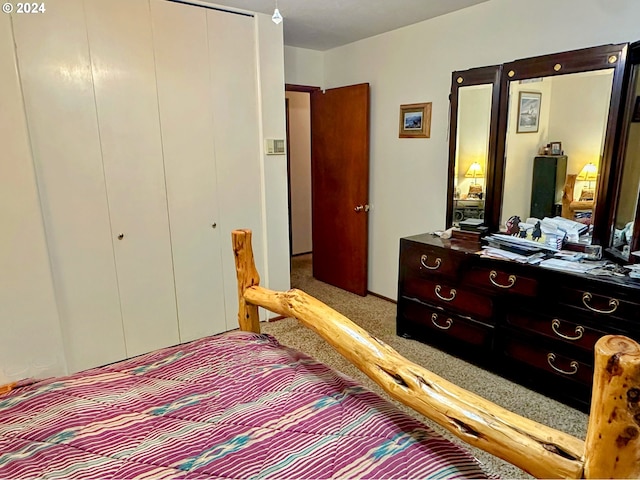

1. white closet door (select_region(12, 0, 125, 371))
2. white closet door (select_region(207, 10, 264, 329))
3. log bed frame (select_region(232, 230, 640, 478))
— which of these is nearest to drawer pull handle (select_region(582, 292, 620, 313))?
log bed frame (select_region(232, 230, 640, 478))

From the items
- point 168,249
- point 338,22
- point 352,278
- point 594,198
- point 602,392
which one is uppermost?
point 338,22

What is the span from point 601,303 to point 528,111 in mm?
1322

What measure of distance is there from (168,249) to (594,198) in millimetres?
2851

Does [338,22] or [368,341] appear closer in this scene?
[368,341]

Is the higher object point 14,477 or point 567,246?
point 567,246

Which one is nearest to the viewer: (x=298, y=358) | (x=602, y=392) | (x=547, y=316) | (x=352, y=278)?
(x=602, y=392)

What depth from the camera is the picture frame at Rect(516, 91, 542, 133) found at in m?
2.60

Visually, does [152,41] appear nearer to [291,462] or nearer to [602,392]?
[291,462]

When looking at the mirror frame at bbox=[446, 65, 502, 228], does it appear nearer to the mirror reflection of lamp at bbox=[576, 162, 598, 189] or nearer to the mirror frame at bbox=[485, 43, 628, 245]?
the mirror frame at bbox=[485, 43, 628, 245]

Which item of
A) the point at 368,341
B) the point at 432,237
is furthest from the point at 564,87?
the point at 368,341

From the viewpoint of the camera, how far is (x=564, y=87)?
246 cm

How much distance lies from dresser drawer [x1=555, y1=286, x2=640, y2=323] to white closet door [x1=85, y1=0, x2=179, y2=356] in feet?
8.53

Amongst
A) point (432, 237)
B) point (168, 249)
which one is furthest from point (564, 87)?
point (168, 249)

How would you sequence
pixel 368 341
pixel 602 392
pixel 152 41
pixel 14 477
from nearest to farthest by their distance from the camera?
pixel 602 392
pixel 14 477
pixel 368 341
pixel 152 41
